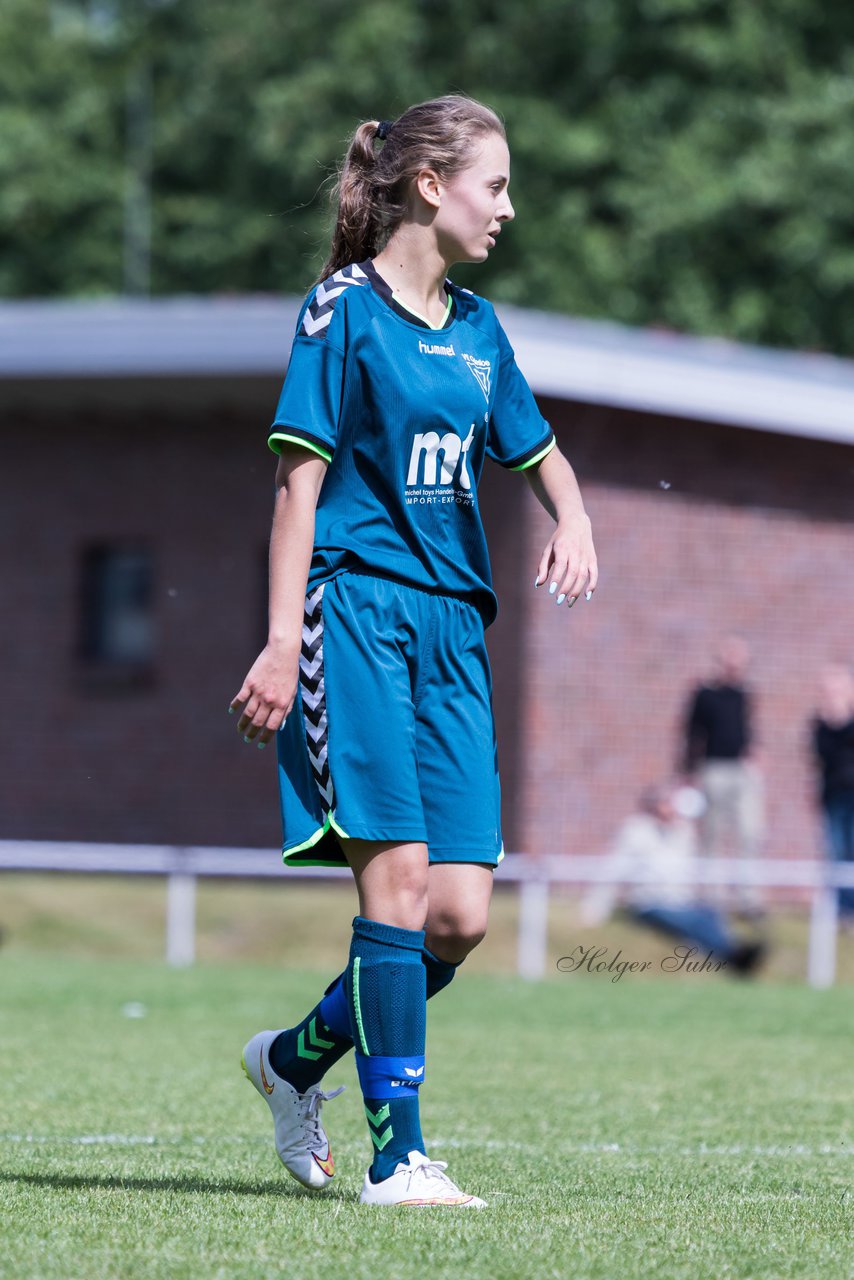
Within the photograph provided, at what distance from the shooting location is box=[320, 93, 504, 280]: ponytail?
450cm

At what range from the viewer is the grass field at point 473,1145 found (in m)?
3.69

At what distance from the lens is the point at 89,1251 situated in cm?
365

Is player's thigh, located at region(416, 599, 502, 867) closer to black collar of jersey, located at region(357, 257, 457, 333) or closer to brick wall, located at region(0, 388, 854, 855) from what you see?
black collar of jersey, located at region(357, 257, 457, 333)

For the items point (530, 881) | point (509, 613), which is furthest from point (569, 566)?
point (509, 613)

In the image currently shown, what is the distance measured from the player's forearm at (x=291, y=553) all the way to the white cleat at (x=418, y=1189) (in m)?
0.99

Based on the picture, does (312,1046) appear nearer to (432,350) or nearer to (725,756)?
(432,350)

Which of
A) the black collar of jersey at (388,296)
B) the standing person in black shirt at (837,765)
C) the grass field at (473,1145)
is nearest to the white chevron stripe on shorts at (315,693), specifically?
the black collar of jersey at (388,296)

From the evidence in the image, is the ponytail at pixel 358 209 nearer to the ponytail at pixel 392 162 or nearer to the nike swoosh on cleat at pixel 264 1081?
the ponytail at pixel 392 162

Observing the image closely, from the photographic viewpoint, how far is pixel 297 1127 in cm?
459

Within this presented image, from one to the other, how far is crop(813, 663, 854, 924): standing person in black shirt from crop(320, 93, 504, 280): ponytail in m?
11.3

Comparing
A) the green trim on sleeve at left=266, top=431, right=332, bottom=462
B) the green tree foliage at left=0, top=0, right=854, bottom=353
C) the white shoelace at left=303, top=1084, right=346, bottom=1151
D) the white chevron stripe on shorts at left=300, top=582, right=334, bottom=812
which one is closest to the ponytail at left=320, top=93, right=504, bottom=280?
the green trim on sleeve at left=266, top=431, right=332, bottom=462

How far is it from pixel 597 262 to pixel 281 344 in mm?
13949

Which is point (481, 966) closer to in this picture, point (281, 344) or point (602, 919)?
point (602, 919)

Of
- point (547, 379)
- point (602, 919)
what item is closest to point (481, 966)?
point (602, 919)
